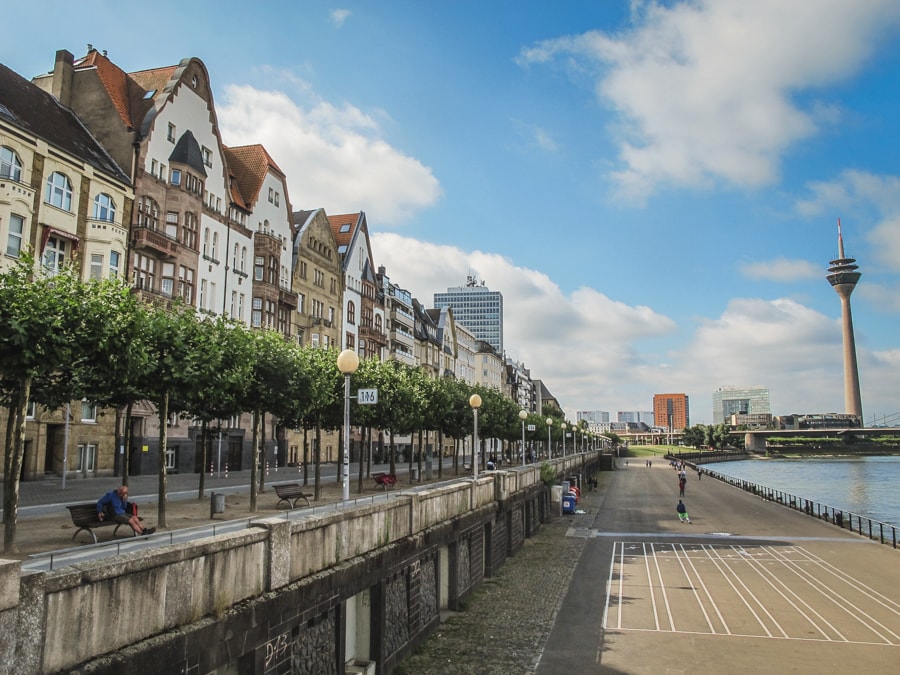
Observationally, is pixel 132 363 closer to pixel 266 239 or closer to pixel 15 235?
pixel 15 235

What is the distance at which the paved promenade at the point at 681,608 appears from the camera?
55.2 ft

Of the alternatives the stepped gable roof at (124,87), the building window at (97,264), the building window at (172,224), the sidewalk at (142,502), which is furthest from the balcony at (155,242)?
the sidewalk at (142,502)

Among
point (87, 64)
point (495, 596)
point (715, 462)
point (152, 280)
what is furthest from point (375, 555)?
point (715, 462)

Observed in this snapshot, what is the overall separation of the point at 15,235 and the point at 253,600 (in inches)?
1192

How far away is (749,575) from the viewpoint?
26766mm

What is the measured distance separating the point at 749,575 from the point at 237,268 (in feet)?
128

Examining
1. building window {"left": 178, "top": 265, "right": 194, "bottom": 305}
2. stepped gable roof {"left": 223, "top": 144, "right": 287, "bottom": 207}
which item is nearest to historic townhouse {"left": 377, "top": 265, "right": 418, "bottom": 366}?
stepped gable roof {"left": 223, "top": 144, "right": 287, "bottom": 207}

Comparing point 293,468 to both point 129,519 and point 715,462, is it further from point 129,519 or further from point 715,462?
point 715,462

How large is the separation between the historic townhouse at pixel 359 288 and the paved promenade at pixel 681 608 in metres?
38.4

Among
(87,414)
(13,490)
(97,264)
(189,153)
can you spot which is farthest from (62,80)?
(13,490)

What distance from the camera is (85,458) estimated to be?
123 feet

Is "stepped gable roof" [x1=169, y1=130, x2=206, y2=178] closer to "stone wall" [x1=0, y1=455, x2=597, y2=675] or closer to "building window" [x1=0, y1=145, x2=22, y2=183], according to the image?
"building window" [x1=0, y1=145, x2=22, y2=183]

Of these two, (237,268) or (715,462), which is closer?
(237,268)

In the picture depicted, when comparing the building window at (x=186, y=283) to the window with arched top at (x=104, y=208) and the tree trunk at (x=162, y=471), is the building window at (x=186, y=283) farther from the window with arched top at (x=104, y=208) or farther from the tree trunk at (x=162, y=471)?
the tree trunk at (x=162, y=471)
